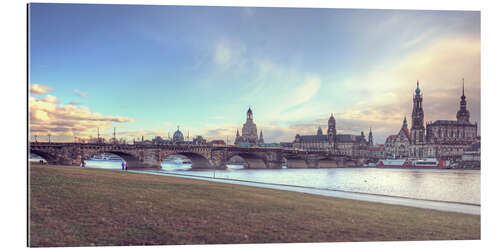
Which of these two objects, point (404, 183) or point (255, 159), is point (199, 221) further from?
point (255, 159)

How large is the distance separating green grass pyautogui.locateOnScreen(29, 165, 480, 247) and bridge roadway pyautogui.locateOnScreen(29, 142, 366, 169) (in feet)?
73.5

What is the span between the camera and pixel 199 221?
27.2 ft

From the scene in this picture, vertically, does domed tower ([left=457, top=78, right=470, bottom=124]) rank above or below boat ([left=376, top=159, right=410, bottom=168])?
above

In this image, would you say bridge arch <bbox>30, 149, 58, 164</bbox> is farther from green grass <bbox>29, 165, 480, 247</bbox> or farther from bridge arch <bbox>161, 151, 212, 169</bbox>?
green grass <bbox>29, 165, 480, 247</bbox>

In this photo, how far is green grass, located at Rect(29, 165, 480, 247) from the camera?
750 centimetres

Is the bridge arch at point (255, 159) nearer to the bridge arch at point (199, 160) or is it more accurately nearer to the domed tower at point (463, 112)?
the bridge arch at point (199, 160)

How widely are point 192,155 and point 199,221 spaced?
5264cm

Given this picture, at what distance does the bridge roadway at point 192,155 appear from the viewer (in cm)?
3966

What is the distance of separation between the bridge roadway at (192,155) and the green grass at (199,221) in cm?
2239

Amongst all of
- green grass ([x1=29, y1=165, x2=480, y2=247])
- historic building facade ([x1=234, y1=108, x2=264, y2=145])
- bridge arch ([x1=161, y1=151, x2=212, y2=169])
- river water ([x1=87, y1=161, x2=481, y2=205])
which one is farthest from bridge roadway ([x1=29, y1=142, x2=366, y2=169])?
green grass ([x1=29, y1=165, x2=480, y2=247])

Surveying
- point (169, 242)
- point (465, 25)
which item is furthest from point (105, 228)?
point (465, 25)
